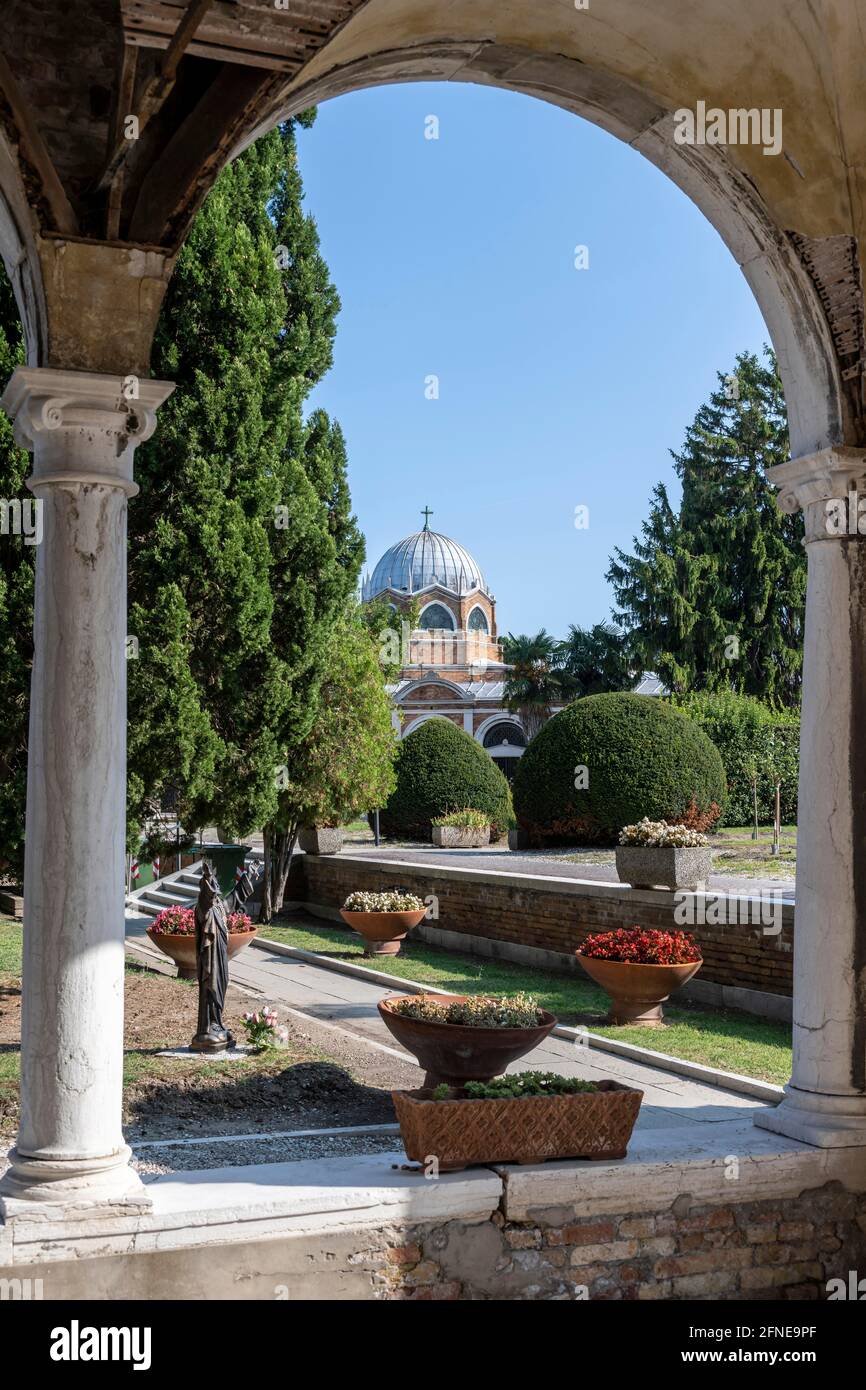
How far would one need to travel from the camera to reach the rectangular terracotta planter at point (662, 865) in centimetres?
1127

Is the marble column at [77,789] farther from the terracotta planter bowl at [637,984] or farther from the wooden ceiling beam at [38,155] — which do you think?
the terracotta planter bowl at [637,984]

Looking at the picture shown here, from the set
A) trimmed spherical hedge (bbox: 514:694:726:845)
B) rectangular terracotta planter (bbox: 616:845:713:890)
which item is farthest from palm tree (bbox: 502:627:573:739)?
rectangular terracotta planter (bbox: 616:845:713:890)

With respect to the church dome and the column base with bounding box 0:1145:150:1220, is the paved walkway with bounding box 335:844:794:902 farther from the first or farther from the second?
the church dome

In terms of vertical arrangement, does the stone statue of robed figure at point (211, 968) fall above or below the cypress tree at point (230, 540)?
below

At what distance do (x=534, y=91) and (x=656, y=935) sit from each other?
6520mm

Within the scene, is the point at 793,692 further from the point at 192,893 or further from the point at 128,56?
the point at 128,56

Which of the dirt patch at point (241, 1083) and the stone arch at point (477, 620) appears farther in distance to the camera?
the stone arch at point (477, 620)

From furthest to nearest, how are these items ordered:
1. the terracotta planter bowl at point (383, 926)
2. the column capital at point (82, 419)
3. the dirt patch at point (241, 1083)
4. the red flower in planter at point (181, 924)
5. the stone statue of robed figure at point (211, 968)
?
the terracotta planter bowl at point (383, 926) < the red flower in planter at point (181, 924) < the stone statue of robed figure at point (211, 968) < the dirt patch at point (241, 1083) < the column capital at point (82, 419)

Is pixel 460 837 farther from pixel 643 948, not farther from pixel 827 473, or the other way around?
pixel 827 473

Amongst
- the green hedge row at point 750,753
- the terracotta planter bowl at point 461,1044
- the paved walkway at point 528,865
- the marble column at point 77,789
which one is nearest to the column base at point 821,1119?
the terracotta planter bowl at point 461,1044

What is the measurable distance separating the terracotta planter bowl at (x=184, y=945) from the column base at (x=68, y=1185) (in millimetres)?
7678

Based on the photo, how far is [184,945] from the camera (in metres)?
11.5

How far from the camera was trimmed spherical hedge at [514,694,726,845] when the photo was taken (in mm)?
18203

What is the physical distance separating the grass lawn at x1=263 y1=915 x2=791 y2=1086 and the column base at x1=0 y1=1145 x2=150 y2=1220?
5.01m
